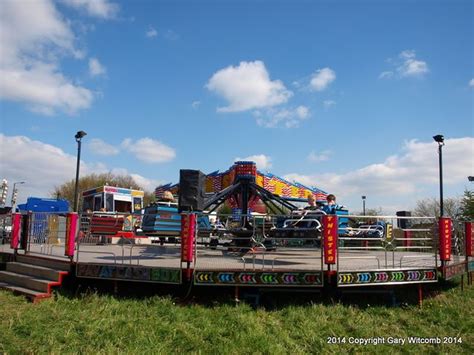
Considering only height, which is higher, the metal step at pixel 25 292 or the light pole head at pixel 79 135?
the light pole head at pixel 79 135

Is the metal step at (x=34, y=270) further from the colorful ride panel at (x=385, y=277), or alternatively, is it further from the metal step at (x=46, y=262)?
the colorful ride panel at (x=385, y=277)

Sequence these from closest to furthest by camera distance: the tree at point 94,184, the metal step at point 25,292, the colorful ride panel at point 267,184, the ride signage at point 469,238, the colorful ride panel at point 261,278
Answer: the colorful ride panel at point 261,278
the metal step at point 25,292
the ride signage at point 469,238
the colorful ride panel at point 267,184
the tree at point 94,184

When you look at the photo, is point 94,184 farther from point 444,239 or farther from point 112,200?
point 444,239

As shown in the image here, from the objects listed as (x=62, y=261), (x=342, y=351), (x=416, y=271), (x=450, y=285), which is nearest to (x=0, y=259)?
(x=62, y=261)

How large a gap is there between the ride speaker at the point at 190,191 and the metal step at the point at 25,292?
3.12 metres

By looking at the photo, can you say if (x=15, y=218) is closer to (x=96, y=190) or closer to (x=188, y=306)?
(x=188, y=306)

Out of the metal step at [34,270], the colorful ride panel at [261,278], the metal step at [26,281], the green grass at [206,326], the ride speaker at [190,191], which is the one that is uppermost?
the ride speaker at [190,191]

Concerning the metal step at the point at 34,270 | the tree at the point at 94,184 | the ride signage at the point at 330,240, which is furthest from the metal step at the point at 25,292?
the tree at the point at 94,184

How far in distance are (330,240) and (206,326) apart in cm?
267

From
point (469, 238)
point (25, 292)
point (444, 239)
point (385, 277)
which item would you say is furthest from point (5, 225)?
point (469, 238)

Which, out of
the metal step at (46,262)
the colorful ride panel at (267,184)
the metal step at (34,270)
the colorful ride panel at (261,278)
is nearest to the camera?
the colorful ride panel at (261,278)

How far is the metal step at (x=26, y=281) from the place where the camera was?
834 cm

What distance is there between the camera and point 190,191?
8.98 metres

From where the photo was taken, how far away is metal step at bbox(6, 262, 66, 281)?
861 cm
